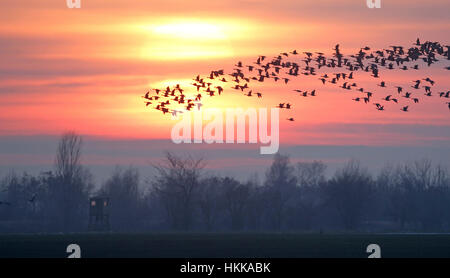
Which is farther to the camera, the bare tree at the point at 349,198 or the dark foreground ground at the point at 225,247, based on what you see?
the bare tree at the point at 349,198

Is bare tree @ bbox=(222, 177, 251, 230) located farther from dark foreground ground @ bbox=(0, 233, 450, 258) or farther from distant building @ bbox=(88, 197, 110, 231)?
dark foreground ground @ bbox=(0, 233, 450, 258)

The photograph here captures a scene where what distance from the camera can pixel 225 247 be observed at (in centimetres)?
6931

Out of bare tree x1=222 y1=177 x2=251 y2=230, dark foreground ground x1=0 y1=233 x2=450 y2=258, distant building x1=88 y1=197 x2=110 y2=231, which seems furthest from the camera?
bare tree x1=222 y1=177 x2=251 y2=230

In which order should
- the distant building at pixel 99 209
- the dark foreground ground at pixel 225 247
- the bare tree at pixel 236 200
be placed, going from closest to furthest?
the dark foreground ground at pixel 225 247 < the distant building at pixel 99 209 < the bare tree at pixel 236 200

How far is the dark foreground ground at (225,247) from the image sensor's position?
205 feet

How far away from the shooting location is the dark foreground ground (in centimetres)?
6234

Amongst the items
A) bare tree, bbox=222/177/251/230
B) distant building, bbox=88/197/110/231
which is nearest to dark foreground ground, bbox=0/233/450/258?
distant building, bbox=88/197/110/231

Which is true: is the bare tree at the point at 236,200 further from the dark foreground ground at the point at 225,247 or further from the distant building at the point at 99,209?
the dark foreground ground at the point at 225,247

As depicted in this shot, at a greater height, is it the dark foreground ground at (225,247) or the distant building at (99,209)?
the distant building at (99,209)

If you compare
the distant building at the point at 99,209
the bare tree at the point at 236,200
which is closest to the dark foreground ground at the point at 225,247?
the distant building at the point at 99,209

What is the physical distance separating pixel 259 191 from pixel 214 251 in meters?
84.0

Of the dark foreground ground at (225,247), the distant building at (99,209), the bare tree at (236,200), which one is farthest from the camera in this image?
the bare tree at (236,200)
